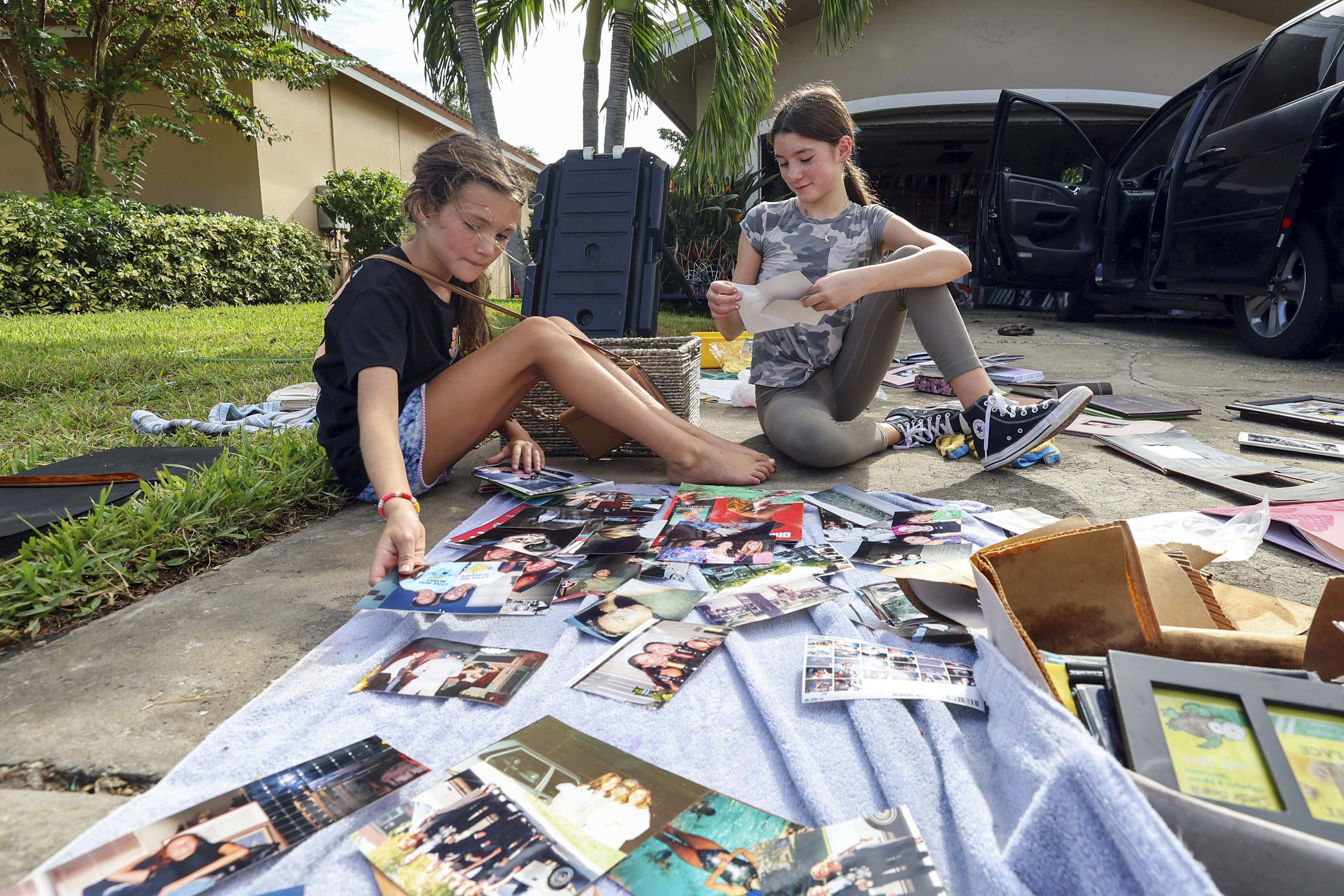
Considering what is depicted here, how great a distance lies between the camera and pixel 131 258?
6996mm

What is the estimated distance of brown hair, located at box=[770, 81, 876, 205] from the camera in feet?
7.01

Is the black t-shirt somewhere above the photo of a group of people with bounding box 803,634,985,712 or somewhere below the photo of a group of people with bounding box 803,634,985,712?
above

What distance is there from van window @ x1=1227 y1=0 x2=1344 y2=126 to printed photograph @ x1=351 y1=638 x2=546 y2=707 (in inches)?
178

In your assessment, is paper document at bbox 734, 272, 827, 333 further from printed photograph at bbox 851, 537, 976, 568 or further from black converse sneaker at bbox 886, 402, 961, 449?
printed photograph at bbox 851, 537, 976, 568

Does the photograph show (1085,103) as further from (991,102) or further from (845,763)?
(845,763)

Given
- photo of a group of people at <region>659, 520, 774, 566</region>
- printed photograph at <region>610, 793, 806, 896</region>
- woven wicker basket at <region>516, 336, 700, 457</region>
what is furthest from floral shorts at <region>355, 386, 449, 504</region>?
printed photograph at <region>610, 793, 806, 896</region>

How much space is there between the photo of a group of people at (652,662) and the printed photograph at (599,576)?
0.16m

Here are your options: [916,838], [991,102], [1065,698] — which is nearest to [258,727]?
[916,838]

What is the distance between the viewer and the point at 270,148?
10.1m

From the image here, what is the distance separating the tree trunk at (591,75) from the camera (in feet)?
19.6

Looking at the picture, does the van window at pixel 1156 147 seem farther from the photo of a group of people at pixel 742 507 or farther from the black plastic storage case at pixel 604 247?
the photo of a group of people at pixel 742 507

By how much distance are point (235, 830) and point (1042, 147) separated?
20.2ft

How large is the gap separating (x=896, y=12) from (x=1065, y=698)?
→ 9325 millimetres

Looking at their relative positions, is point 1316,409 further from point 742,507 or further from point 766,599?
point 766,599
